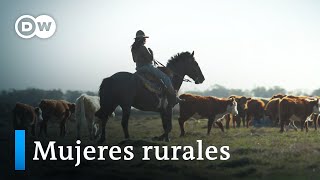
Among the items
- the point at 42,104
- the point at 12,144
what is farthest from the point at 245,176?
the point at 42,104

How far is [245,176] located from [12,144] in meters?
8.55

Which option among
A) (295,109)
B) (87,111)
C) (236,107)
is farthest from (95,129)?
(295,109)

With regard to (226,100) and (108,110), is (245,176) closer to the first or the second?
(108,110)

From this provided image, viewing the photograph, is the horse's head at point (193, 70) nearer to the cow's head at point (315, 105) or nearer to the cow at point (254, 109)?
the cow's head at point (315, 105)

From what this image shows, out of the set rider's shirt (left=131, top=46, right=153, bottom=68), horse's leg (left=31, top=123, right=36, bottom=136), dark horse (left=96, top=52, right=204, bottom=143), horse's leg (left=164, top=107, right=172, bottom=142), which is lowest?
horse's leg (left=31, top=123, right=36, bottom=136)

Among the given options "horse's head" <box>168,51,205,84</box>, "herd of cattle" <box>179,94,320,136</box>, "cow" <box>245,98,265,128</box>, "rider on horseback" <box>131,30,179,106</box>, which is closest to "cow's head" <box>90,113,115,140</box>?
"rider on horseback" <box>131,30,179,106</box>

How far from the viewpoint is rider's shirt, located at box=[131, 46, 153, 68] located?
1733cm

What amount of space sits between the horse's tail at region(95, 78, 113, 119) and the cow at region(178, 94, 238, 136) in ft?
14.7

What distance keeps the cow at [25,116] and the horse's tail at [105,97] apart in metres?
4.94

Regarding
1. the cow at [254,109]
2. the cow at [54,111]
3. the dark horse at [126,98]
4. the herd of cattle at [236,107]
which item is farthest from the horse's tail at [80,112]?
the cow at [254,109]

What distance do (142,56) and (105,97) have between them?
5.22 feet

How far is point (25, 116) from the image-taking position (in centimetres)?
2155

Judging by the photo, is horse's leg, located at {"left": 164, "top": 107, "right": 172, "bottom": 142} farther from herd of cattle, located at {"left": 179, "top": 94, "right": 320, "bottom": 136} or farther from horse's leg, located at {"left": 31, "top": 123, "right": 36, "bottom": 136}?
horse's leg, located at {"left": 31, "top": 123, "right": 36, "bottom": 136}

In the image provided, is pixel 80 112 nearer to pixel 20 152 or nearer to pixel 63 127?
pixel 63 127
